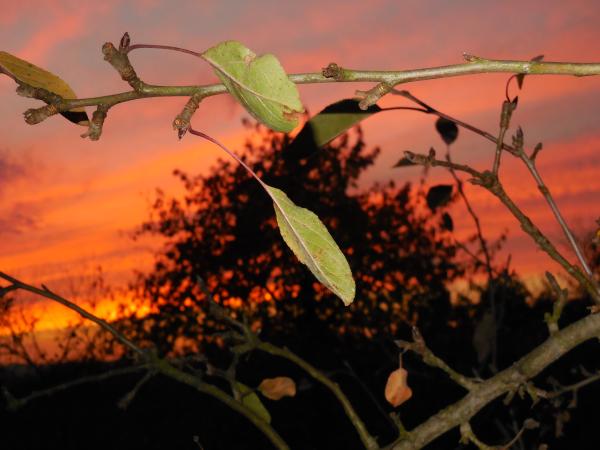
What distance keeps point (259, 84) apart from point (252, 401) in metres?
1.07

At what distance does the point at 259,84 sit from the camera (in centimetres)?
53

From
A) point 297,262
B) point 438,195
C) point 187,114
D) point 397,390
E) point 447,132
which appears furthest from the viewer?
point 297,262

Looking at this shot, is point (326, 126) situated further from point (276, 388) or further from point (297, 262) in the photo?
point (297, 262)

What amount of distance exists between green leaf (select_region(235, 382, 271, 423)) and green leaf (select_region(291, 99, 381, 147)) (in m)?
0.65

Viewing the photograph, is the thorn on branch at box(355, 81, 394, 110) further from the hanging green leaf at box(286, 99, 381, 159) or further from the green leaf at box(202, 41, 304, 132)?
the hanging green leaf at box(286, 99, 381, 159)

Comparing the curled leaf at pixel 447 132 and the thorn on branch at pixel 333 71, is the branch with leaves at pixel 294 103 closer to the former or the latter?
the thorn on branch at pixel 333 71

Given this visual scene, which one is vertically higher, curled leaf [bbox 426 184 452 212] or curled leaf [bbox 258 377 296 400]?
curled leaf [bbox 426 184 452 212]

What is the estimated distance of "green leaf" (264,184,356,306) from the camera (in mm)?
559

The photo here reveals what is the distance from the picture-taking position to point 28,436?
32.2ft

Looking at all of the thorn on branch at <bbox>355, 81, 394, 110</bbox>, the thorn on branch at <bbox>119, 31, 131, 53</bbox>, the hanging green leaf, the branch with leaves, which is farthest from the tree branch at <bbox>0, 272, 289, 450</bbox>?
Answer: the thorn on branch at <bbox>355, 81, 394, 110</bbox>

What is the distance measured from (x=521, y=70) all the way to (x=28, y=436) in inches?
410

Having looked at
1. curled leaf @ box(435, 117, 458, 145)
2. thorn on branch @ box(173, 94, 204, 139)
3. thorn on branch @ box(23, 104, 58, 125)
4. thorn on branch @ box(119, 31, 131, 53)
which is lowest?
thorn on branch @ box(173, 94, 204, 139)

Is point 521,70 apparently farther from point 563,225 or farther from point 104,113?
point 563,225

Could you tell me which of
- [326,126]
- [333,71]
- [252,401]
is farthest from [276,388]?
[333,71]
